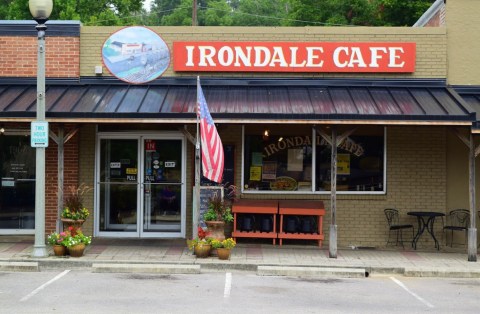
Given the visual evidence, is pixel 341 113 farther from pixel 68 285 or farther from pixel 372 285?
pixel 68 285

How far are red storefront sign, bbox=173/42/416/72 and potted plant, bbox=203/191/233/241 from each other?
3.35 m

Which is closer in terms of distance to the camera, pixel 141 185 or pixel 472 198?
pixel 472 198

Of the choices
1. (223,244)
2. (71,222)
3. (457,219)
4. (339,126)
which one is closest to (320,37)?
(339,126)

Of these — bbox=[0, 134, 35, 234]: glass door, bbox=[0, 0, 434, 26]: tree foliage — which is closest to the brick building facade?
bbox=[0, 134, 35, 234]: glass door

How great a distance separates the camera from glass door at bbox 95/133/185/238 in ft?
52.1

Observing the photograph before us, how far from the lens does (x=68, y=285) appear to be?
11.0 metres

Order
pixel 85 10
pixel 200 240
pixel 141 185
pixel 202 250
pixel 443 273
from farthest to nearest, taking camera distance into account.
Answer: pixel 85 10 → pixel 141 185 → pixel 200 240 → pixel 202 250 → pixel 443 273

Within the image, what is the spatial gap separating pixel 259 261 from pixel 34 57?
22.6 feet

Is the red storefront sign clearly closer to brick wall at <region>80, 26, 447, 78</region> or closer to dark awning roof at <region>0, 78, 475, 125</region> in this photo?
brick wall at <region>80, 26, 447, 78</region>

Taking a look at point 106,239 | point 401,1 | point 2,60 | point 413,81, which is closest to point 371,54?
point 413,81

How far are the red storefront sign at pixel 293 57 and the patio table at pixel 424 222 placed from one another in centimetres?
314

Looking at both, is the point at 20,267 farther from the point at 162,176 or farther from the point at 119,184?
the point at 162,176

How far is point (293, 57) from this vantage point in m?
15.5

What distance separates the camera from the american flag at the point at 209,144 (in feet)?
42.0
